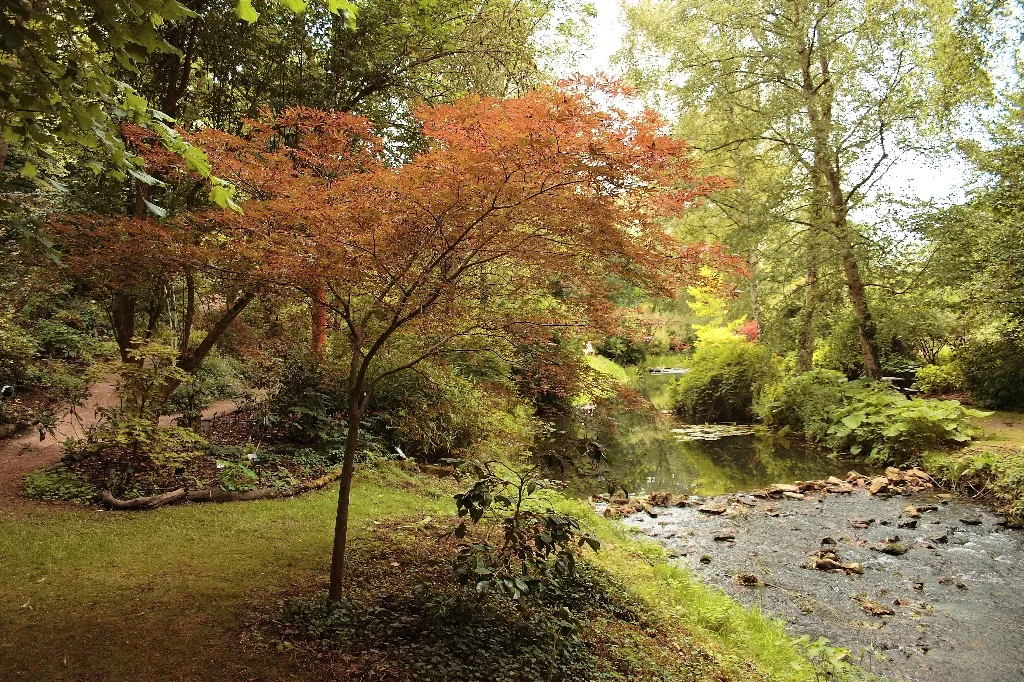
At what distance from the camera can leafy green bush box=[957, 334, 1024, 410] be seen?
1132 centimetres

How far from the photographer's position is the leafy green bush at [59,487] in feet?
18.0

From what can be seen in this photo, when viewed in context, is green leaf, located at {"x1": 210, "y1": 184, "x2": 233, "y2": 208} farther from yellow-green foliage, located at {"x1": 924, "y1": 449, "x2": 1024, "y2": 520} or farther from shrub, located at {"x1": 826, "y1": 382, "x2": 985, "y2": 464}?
shrub, located at {"x1": 826, "y1": 382, "x2": 985, "y2": 464}

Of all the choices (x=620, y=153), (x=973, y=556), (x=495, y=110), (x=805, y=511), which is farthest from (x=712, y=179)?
(x=805, y=511)

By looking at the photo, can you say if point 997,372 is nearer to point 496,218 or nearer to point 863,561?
point 863,561

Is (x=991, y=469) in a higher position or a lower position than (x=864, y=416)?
lower

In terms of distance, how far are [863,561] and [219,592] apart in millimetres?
6279

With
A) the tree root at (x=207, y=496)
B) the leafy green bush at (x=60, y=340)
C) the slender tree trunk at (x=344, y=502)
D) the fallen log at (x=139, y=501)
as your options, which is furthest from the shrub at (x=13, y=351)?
the slender tree trunk at (x=344, y=502)

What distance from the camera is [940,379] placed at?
42.8 feet

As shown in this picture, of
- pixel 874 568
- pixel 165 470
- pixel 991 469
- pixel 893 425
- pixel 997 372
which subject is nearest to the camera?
pixel 874 568

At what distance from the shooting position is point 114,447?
609 cm

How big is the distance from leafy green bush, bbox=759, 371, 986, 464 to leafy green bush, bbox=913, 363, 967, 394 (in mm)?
2262

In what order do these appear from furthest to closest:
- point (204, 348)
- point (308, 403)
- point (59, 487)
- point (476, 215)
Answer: point (308, 403) < point (204, 348) < point (59, 487) < point (476, 215)

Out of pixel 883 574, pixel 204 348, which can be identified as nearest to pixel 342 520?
pixel 204 348

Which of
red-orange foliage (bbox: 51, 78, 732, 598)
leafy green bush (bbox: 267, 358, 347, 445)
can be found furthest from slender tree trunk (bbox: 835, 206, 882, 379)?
leafy green bush (bbox: 267, 358, 347, 445)
